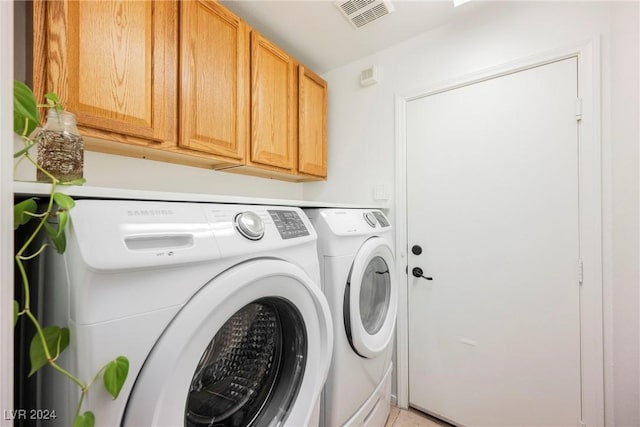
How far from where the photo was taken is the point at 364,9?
1458 millimetres

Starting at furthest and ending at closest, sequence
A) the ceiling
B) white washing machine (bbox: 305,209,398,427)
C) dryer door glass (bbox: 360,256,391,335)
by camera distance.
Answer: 1. the ceiling
2. dryer door glass (bbox: 360,256,391,335)
3. white washing machine (bbox: 305,209,398,427)

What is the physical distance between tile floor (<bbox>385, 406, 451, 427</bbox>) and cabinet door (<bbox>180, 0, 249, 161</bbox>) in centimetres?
177

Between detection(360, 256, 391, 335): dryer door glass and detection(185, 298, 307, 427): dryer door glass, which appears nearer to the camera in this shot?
detection(185, 298, 307, 427): dryer door glass

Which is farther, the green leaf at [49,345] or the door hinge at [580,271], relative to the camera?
the door hinge at [580,271]

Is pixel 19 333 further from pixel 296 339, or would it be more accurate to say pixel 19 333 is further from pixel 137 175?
pixel 137 175

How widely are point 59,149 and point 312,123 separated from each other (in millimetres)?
1491

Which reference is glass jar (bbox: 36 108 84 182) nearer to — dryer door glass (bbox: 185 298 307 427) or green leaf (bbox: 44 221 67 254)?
green leaf (bbox: 44 221 67 254)

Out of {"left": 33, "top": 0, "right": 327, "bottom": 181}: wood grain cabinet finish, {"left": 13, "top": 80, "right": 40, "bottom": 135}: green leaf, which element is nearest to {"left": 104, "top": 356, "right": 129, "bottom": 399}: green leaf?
{"left": 13, "top": 80, "right": 40, "bottom": 135}: green leaf

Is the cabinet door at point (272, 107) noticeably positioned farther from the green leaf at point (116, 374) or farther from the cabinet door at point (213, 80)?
the green leaf at point (116, 374)

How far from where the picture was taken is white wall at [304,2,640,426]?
1106 millimetres

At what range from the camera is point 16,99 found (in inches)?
16.3

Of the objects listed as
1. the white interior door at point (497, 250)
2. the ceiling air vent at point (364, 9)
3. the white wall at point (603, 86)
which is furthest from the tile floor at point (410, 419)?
the ceiling air vent at point (364, 9)

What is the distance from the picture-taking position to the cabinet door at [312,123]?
184 cm

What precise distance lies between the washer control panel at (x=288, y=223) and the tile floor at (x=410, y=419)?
1.40 metres
